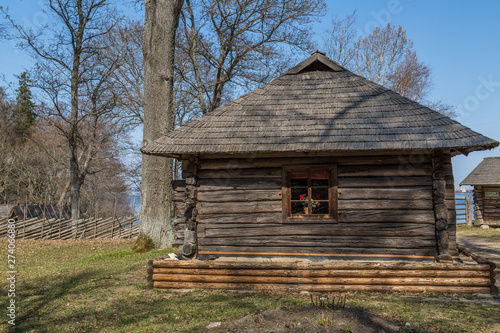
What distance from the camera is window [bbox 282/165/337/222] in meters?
7.82

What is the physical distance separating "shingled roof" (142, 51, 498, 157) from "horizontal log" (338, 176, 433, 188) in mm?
893

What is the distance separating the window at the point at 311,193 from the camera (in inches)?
308

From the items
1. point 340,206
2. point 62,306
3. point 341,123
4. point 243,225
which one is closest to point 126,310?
point 62,306

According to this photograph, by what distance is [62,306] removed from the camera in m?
6.32

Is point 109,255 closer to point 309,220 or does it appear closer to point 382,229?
point 309,220

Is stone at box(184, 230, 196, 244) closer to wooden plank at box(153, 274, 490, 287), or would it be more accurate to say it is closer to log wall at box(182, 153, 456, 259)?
log wall at box(182, 153, 456, 259)

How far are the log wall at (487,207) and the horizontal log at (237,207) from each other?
58.4 ft

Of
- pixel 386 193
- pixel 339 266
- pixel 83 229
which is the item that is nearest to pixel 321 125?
pixel 386 193

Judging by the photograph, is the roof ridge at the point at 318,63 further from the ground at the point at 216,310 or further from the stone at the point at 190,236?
the ground at the point at 216,310

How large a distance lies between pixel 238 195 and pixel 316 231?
1.86 metres

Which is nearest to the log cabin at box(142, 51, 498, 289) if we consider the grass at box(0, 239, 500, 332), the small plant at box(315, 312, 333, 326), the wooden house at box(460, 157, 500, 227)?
the grass at box(0, 239, 500, 332)

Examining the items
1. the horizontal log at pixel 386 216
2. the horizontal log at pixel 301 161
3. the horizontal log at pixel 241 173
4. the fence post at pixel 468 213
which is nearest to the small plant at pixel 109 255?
the horizontal log at pixel 241 173

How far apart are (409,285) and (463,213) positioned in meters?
17.8

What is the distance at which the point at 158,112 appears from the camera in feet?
38.9
